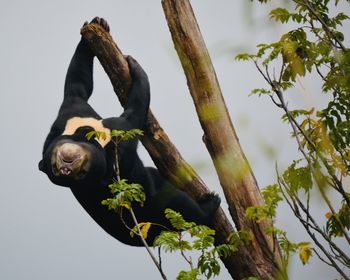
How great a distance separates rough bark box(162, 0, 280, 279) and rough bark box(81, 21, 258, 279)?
0.50 metres

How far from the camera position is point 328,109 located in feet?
11.3

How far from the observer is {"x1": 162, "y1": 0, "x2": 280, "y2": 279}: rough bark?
476 cm

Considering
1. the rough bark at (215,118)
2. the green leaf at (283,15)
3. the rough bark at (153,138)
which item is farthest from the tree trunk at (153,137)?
the green leaf at (283,15)

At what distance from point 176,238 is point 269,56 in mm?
1170

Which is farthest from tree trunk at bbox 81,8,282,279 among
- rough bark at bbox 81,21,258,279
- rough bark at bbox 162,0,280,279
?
rough bark at bbox 162,0,280,279

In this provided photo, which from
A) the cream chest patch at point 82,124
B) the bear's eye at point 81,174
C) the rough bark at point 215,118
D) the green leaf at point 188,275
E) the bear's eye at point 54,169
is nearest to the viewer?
the green leaf at point 188,275

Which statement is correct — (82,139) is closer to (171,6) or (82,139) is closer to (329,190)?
(171,6)

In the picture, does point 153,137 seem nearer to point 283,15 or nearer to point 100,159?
point 100,159

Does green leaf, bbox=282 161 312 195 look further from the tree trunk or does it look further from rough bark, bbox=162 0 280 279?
the tree trunk

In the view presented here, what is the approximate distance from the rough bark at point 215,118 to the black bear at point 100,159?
74 cm

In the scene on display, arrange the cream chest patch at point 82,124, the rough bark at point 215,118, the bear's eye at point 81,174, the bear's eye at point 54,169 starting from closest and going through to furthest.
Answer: the rough bark at point 215,118
the bear's eye at point 54,169
the bear's eye at point 81,174
the cream chest patch at point 82,124

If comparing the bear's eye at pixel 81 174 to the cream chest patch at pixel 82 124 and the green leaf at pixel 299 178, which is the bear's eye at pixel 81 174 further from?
the green leaf at pixel 299 178

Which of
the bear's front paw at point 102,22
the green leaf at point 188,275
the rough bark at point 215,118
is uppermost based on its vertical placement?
the bear's front paw at point 102,22

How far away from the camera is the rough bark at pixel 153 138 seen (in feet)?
17.4
